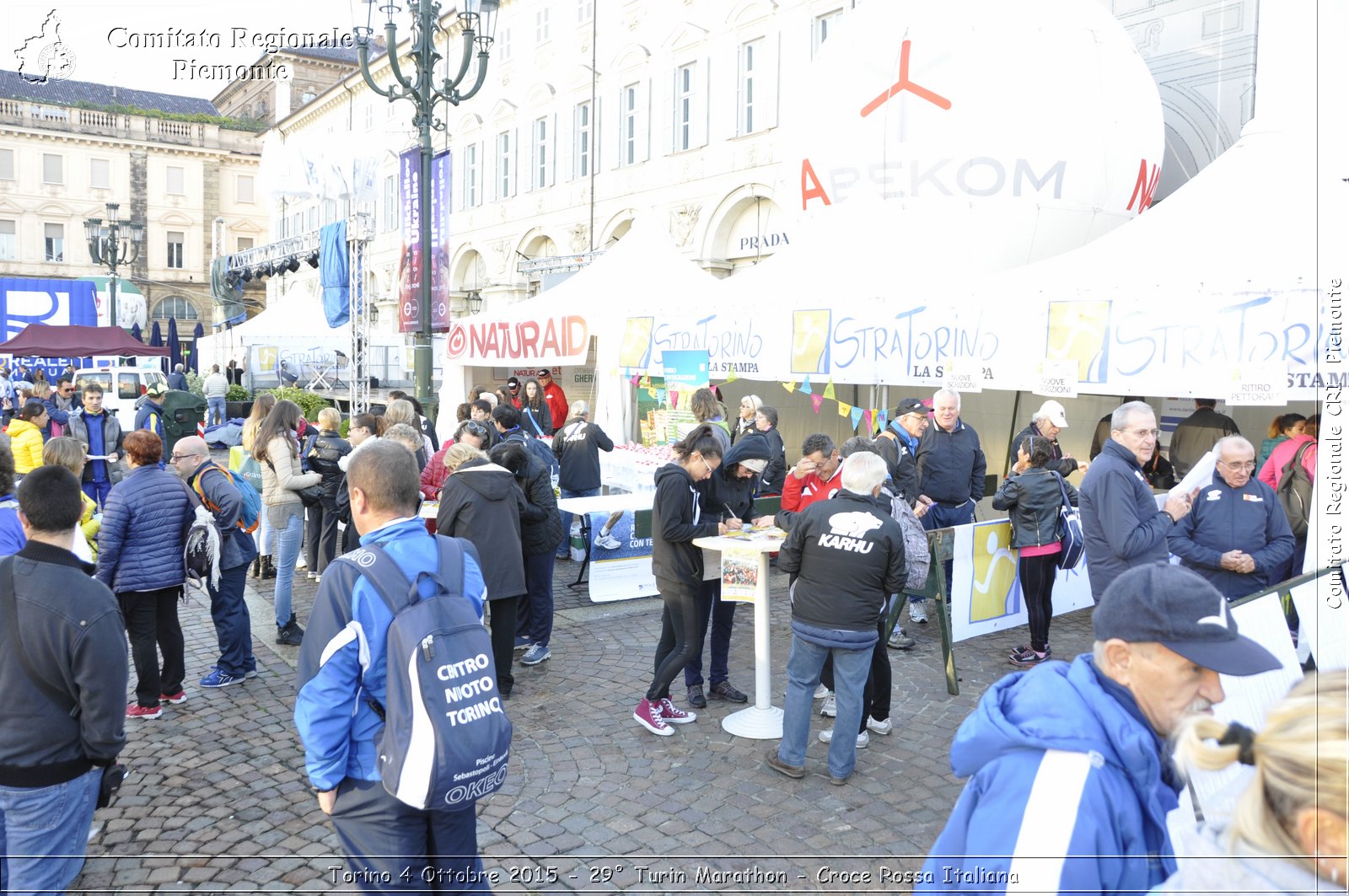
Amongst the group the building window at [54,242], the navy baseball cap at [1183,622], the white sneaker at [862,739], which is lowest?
the white sneaker at [862,739]

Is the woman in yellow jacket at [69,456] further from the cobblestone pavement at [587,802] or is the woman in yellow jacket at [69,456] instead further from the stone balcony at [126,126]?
the stone balcony at [126,126]

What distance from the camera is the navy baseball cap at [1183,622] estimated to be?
5.66 ft

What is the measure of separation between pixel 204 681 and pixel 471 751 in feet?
14.7

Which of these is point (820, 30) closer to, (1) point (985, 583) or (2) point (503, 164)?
(2) point (503, 164)

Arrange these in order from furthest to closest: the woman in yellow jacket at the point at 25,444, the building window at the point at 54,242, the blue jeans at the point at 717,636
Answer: the building window at the point at 54,242 < the woman in yellow jacket at the point at 25,444 < the blue jeans at the point at 717,636

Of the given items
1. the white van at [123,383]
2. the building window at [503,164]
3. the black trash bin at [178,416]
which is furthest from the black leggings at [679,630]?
the building window at [503,164]

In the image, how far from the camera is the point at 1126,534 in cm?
481

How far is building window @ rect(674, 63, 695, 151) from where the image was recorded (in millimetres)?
21094

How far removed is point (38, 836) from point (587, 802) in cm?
227

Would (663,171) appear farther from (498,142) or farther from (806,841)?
(806,841)

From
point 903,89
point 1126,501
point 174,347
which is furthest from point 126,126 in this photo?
point 1126,501

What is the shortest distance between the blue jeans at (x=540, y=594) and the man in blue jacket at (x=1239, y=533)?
395 cm

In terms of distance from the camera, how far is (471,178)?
29.7 meters

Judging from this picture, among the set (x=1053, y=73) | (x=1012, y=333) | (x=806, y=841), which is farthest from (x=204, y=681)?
(x=1053, y=73)
